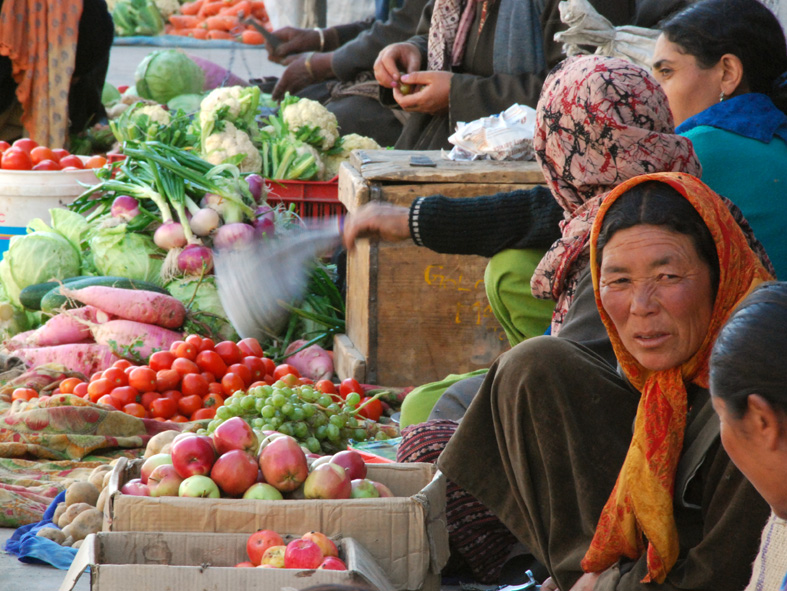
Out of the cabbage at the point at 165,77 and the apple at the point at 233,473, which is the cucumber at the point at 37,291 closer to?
the apple at the point at 233,473

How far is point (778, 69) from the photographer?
2711mm

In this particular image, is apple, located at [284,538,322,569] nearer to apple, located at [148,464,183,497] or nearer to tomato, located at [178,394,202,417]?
apple, located at [148,464,183,497]

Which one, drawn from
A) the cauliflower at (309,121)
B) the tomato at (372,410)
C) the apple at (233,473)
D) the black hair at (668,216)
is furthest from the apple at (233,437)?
the cauliflower at (309,121)

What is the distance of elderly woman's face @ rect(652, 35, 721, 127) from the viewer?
269 cm

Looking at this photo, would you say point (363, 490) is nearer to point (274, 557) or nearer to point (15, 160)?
point (274, 557)

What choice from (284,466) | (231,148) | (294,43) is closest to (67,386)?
(231,148)

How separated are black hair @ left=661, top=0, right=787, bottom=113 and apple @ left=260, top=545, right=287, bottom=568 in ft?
5.80

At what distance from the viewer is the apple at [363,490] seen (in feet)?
7.06

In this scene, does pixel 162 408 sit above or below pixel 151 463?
below

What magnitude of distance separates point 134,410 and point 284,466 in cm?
144

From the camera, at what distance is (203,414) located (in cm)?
345

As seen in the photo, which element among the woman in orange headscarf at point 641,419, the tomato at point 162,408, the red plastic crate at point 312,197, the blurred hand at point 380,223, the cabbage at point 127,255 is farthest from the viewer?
the red plastic crate at point 312,197

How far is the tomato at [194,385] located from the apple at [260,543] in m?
1.60

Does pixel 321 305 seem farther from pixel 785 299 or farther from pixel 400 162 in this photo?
pixel 785 299
